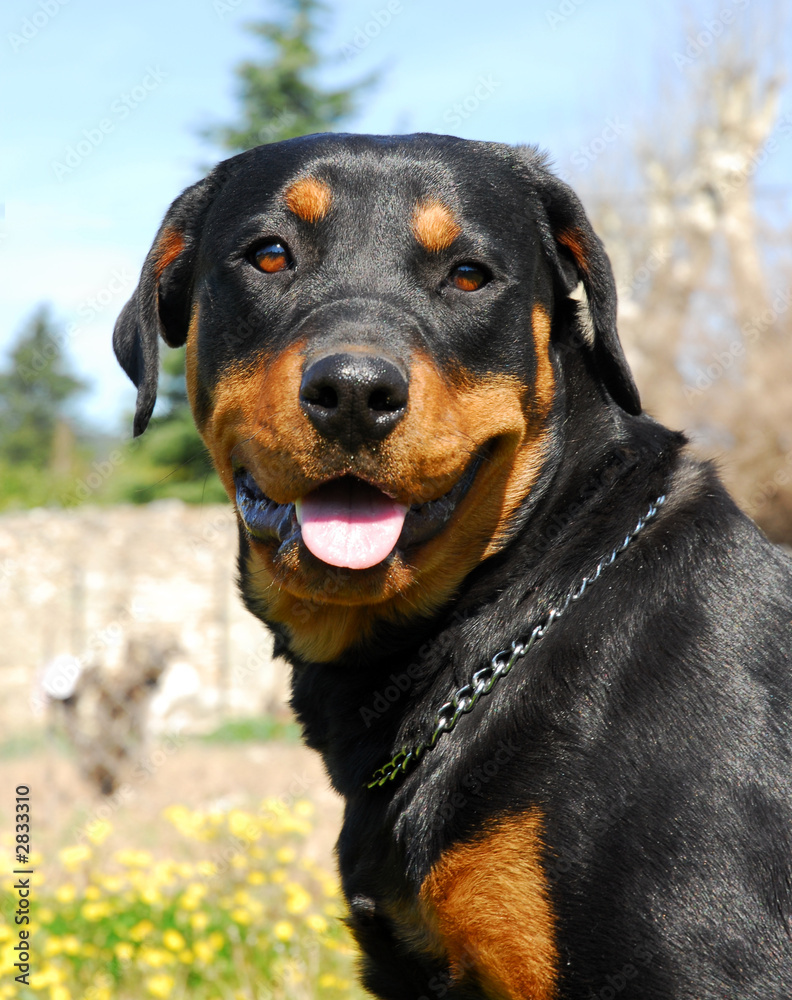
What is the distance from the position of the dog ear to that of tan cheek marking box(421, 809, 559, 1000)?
5.63 ft

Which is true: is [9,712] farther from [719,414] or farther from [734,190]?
[734,190]

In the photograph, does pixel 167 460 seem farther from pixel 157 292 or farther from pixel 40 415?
pixel 40 415

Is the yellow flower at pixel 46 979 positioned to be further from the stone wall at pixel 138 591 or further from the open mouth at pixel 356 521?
the stone wall at pixel 138 591

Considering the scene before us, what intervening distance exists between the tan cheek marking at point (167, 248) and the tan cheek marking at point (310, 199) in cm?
57

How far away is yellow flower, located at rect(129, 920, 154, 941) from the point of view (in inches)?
162

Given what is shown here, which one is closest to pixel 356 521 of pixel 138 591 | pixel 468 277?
pixel 468 277

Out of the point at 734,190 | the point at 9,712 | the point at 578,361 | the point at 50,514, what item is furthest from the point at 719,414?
the point at 578,361

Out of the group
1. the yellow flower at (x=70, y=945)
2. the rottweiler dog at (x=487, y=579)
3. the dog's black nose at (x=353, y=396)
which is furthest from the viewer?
the yellow flower at (x=70, y=945)

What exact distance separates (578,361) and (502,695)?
108 cm

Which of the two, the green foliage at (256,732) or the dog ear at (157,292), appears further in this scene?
the green foliage at (256,732)

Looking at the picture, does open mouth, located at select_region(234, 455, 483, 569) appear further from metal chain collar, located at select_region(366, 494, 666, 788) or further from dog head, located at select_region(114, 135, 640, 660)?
metal chain collar, located at select_region(366, 494, 666, 788)

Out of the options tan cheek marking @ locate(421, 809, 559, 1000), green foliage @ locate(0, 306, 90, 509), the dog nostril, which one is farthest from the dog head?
green foliage @ locate(0, 306, 90, 509)

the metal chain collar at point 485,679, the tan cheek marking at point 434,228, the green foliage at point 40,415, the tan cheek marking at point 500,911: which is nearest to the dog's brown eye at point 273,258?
the tan cheek marking at point 434,228

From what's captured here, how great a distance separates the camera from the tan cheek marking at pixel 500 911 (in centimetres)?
210
